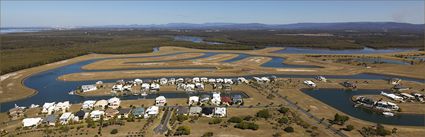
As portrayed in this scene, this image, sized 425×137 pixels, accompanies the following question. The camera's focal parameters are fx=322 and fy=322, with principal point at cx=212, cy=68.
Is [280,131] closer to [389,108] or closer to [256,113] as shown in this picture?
[256,113]

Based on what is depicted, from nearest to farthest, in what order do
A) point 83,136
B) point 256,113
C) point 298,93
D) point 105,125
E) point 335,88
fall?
point 83,136
point 105,125
point 256,113
point 298,93
point 335,88

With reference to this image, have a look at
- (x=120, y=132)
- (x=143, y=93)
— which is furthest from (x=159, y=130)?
(x=143, y=93)

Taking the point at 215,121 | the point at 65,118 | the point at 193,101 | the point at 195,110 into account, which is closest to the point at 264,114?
the point at 215,121

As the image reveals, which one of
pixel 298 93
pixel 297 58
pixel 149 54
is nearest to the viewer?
pixel 298 93

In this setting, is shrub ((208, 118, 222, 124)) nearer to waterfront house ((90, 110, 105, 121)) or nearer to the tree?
the tree

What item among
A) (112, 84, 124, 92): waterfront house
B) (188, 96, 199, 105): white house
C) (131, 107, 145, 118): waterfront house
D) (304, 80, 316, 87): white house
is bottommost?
(131, 107, 145, 118): waterfront house

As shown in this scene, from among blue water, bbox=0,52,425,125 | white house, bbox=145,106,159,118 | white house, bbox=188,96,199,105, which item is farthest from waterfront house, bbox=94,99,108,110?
white house, bbox=188,96,199,105
